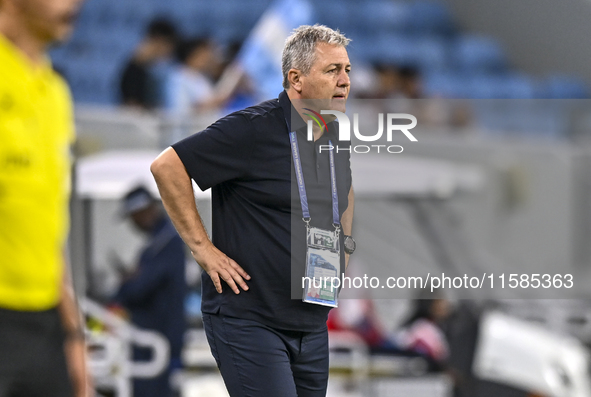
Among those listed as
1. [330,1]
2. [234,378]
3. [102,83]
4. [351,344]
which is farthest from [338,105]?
[330,1]

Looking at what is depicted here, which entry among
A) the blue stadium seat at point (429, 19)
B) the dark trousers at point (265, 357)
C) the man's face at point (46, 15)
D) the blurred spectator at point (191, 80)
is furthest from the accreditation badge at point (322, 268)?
the blue stadium seat at point (429, 19)

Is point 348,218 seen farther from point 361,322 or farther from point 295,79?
point 361,322

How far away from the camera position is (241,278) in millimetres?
2668

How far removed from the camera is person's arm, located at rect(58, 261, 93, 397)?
5.95 feet

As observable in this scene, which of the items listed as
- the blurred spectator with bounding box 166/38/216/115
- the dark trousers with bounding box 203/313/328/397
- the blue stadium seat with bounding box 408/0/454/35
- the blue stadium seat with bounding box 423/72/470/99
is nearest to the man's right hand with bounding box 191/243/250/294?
the dark trousers with bounding box 203/313/328/397

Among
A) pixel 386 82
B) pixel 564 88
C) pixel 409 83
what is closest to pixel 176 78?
pixel 386 82

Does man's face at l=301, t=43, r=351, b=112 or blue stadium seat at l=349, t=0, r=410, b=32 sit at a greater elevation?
blue stadium seat at l=349, t=0, r=410, b=32

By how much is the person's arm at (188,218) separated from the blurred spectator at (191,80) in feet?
12.8

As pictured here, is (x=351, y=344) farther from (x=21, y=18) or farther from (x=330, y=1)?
(x=330, y=1)

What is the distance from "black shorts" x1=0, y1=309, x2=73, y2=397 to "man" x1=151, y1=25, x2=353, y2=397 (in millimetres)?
930

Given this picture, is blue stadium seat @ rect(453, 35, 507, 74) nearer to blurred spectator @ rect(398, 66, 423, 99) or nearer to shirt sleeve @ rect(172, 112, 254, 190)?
blurred spectator @ rect(398, 66, 423, 99)

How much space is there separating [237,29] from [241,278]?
28.5 feet

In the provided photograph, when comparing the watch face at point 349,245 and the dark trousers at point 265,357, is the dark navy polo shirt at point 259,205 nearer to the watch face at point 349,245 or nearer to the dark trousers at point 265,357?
the dark trousers at point 265,357

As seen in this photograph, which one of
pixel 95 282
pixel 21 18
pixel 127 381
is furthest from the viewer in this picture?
pixel 95 282
